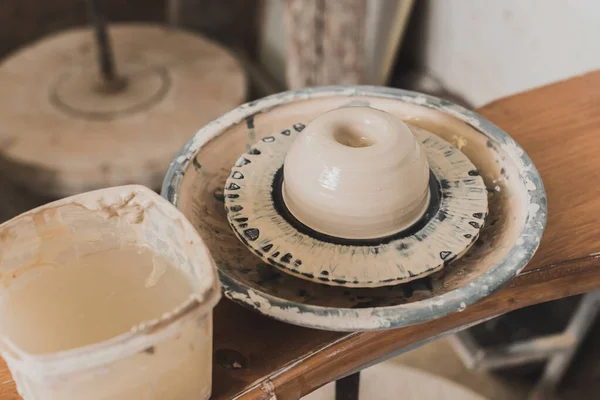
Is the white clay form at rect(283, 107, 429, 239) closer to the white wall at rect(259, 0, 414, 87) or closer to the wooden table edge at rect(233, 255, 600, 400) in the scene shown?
the wooden table edge at rect(233, 255, 600, 400)

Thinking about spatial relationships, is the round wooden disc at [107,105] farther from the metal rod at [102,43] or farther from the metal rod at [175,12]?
the metal rod at [175,12]

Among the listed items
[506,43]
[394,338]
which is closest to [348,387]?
[394,338]

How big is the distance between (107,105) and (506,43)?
Result: 0.99 meters

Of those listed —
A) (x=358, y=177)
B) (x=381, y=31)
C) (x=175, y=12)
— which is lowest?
(x=175, y=12)

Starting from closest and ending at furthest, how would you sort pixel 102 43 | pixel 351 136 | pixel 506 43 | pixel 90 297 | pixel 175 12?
1. pixel 90 297
2. pixel 351 136
3. pixel 506 43
4. pixel 102 43
5. pixel 175 12

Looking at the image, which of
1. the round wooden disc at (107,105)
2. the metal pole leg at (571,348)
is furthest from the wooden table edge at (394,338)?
the round wooden disc at (107,105)

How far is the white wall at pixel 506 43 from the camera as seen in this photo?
3.81ft

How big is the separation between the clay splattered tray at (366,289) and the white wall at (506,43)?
0.63m

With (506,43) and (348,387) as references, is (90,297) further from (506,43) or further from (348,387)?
(506,43)

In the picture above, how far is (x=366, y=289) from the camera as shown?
0.54 meters

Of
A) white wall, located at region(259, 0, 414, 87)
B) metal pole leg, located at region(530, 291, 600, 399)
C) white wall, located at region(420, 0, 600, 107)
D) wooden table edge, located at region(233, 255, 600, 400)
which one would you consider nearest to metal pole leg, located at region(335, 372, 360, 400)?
wooden table edge, located at region(233, 255, 600, 400)

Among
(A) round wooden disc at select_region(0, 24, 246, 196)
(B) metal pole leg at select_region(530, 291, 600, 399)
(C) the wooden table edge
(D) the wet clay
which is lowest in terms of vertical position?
(B) metal pole leg at select_region(530, 291, 600, 399)

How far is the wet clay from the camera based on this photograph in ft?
1.44

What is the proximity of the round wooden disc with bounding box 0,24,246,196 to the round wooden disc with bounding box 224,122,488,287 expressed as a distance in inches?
33.5
